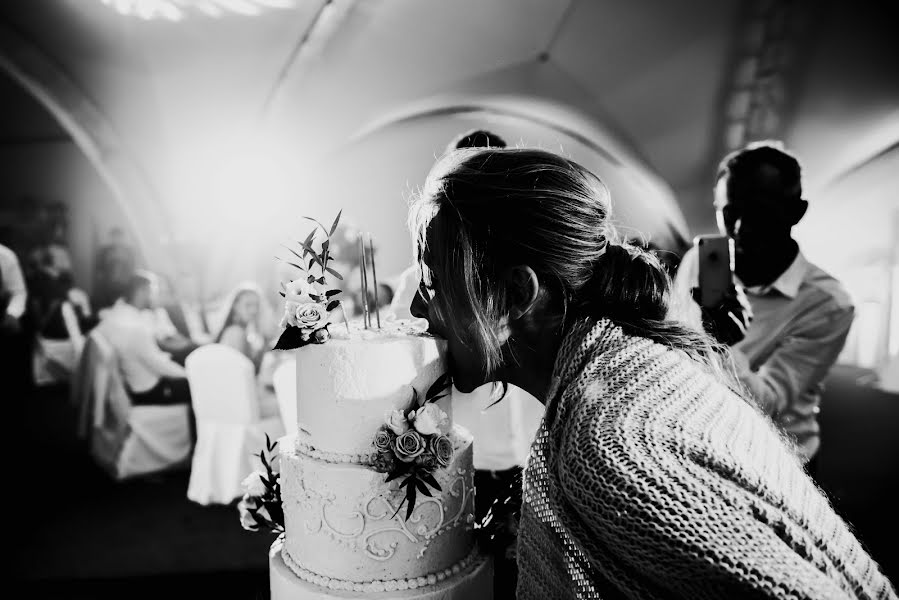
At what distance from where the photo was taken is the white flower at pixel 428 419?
1439 mm

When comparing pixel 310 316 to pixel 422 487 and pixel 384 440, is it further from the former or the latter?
pixel 422 487

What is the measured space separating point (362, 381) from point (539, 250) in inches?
22.6

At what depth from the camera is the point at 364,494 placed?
150cm

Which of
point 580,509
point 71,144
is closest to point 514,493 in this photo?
point 580,509

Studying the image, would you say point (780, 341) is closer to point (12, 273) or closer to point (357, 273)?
point (357, 273)

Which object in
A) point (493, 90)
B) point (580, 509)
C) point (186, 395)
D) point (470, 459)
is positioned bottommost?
point (186, 395)

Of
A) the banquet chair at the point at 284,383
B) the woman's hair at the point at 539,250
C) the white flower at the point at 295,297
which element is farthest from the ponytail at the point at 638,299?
the banquet chair at the point at 284,383

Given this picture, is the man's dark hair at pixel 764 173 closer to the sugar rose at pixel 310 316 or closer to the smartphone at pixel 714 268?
the smartphone at pixel 714 268

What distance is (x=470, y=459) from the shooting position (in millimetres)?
1646

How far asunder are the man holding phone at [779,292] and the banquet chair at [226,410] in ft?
8.07

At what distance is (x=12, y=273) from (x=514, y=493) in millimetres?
3193

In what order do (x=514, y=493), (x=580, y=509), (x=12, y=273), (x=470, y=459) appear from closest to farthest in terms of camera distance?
(x=580, y=509) < (x=470, y=459) < (x=514, y=493) < (x=12, y=273)

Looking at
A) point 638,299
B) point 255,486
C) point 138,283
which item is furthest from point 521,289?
point 138,283

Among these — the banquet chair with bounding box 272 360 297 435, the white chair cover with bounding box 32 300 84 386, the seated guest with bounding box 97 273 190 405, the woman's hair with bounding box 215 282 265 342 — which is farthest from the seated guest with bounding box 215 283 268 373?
the white chair cover with bounding box 32 300 84 386
